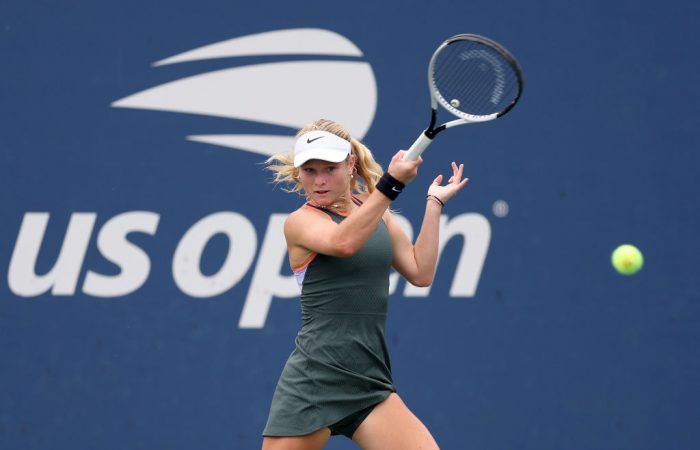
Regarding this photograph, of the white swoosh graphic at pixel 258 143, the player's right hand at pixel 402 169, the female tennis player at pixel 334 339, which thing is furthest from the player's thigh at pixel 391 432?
the white swoosh graphic at pixel 258 143

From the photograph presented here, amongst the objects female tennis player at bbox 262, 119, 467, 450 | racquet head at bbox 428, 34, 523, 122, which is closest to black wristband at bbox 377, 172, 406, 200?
female tennis player at bbox 262, 119, 467, 450

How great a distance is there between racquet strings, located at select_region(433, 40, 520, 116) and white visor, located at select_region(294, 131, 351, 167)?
13.8 inches

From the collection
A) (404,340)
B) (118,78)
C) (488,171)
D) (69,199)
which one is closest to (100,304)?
(69,199)

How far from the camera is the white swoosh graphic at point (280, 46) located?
529cm

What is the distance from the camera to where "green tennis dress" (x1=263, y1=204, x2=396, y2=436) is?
3.52 meters

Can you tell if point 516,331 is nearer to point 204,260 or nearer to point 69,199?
point 204,260

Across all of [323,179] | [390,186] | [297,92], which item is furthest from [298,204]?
[390,186]

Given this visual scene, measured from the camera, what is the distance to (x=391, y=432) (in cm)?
354

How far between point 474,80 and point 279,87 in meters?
1.85

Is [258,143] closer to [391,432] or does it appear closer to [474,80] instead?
[474,80]

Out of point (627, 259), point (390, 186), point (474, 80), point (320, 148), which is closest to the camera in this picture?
point (390, 186)

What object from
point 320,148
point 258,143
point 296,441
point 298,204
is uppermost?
point 258,143

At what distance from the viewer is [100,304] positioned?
5.27 meters

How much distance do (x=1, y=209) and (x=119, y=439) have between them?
1.18 meters
